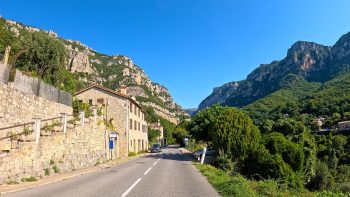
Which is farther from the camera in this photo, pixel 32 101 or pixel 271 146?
pixel 271 146

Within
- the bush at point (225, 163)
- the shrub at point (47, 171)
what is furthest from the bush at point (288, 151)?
the shrub at point (47, 171)

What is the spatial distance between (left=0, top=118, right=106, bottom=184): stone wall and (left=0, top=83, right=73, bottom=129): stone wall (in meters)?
1.91

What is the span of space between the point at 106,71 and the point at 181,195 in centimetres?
15212

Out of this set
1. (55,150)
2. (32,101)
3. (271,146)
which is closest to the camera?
(55,150)

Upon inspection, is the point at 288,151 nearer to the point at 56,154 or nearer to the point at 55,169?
the point at 56,154

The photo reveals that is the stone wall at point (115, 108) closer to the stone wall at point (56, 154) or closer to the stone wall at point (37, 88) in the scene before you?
the stone wall at point (56, 154)

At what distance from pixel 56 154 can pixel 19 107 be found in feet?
10.2

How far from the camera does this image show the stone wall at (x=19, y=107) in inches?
591

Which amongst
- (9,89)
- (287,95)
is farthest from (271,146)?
(287,95)

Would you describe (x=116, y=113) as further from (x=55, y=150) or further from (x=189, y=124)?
(x=55, y=150)

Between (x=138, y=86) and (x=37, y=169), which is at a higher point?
(x=138, y=86)

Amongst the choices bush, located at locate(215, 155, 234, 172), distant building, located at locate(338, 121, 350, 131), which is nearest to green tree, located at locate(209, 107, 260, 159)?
bush, located at locate(215, 155, 234, 172)

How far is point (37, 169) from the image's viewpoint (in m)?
14.4

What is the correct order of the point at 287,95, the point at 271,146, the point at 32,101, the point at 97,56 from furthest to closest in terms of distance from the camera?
the point at 97,56, the point at 287,95, the point at 271,146, the point at 32,101
